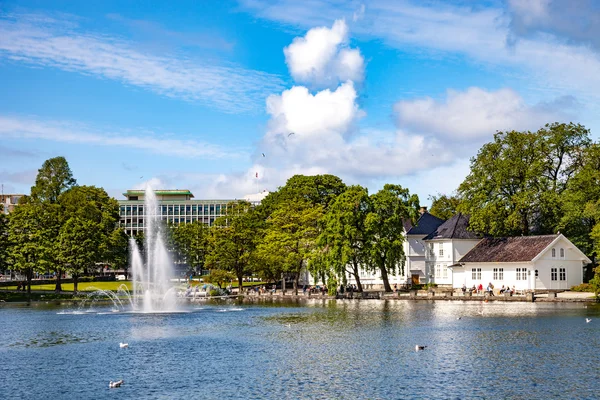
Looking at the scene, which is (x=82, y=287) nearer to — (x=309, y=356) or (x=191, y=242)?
(x=191, y=242)

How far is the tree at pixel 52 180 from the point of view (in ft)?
439

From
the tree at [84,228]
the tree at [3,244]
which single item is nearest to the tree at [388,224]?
the tree at [84,228]

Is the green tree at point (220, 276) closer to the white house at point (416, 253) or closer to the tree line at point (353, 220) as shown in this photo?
the tree line at point (353, 220)

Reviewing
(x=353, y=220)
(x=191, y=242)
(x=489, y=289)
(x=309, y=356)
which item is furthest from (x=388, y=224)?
(x=191, y=242)

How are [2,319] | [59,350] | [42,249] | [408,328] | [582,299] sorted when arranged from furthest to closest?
[42,249]
[582,299]
[2,319]
[408,328]
[59,350]

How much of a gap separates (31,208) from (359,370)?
92106 millimetres

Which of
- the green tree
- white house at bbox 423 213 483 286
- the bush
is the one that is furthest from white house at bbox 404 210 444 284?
the bush

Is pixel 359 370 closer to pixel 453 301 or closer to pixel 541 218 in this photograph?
pixel 453 301

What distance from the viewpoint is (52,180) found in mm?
135125

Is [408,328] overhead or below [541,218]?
below

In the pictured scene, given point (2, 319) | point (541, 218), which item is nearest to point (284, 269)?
point (541, 218)

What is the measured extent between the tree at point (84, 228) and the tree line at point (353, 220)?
228mm

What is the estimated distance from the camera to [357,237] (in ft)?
305

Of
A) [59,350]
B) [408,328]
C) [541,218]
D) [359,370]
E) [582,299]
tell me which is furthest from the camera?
[541,218]
